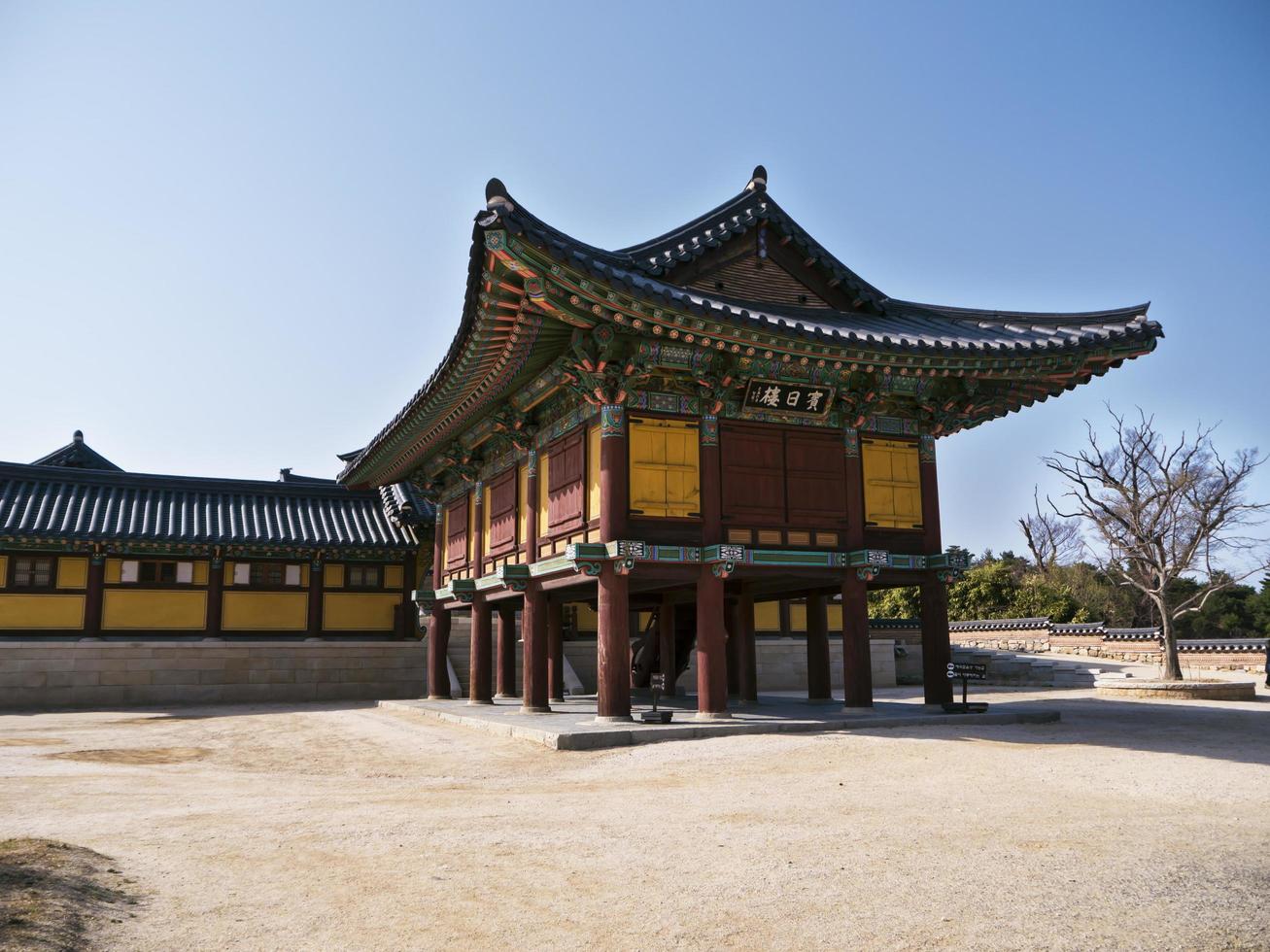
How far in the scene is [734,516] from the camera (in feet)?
54.9

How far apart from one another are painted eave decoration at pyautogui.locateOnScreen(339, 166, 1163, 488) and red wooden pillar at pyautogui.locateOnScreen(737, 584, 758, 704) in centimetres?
557

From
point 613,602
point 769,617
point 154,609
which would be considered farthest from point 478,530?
point 769,617

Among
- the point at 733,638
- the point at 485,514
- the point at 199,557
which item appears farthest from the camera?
the point at 199,557

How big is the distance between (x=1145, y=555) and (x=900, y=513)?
12.8m

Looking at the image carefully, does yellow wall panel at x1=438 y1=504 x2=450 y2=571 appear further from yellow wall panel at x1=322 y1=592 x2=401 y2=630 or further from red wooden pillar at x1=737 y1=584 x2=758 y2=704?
red wooden pillar at x1=737 y1=584 x2=758 y2=704

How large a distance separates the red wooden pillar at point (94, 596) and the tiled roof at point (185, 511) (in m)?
0.90

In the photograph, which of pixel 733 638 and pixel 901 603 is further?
pixel 901 603

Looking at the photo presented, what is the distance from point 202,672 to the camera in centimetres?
2738

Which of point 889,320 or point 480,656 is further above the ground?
point 889,320

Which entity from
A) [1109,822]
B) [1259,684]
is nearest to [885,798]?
[1109,822]

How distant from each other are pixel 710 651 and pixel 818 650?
5.70m

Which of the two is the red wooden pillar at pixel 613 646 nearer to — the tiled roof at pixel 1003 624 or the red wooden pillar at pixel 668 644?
the red wooden pillar at pixel 668 644

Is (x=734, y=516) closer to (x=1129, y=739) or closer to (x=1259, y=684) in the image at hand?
(x=1129, y=739)

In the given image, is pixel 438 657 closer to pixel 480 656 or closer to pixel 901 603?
pixel 480 656
